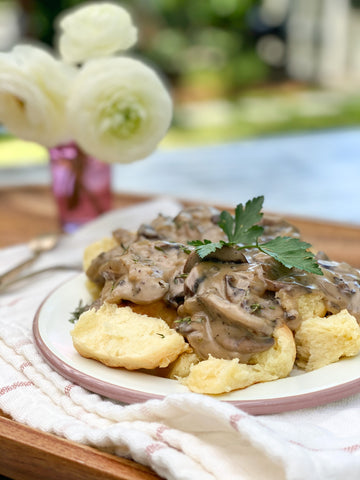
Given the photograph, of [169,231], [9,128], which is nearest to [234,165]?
[9,128]

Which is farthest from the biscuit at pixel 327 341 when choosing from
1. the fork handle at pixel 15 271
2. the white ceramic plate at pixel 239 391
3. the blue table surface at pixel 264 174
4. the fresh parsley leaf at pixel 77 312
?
the blue table surface at pixel 264 174

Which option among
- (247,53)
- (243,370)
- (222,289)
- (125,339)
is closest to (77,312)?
(125,339)

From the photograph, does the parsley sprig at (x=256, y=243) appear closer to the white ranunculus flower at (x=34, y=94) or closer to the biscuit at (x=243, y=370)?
the biscuit at (x=243, y=370)

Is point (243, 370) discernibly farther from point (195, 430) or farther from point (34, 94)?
point (34, 94)

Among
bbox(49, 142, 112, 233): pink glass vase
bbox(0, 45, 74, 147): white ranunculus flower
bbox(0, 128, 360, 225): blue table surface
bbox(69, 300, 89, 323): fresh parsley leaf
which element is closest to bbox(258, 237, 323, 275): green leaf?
bbox(69, 300, 89, 323): fresh parsley leaf

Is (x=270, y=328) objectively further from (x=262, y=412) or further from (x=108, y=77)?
(x=108, y=77)
